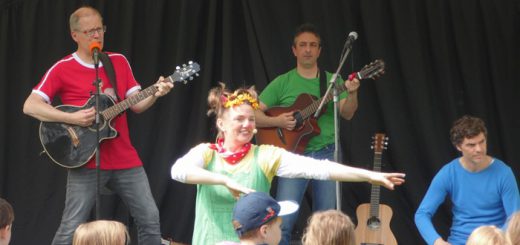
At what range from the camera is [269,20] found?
6688 millimetres

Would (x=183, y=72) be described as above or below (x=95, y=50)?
below

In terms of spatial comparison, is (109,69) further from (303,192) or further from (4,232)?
(4,232)

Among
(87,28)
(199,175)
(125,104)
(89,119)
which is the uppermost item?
(87,28)

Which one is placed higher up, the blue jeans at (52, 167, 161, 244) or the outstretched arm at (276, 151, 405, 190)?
the outstretched arm at (276, 151, 405, 190)

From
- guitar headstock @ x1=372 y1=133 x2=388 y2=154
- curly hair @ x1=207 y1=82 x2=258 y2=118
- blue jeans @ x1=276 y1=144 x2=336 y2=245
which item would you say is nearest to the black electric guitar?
curly hair @ x1=207 y1=82 x2=258 y2=118

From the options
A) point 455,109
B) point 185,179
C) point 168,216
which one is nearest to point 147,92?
point 185,179

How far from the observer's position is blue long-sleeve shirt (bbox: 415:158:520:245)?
5121mm

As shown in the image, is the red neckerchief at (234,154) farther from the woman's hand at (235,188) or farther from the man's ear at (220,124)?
Answer: the woman's hand at (235,188)

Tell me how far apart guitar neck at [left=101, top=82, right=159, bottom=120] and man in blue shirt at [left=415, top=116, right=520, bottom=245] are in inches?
76.5

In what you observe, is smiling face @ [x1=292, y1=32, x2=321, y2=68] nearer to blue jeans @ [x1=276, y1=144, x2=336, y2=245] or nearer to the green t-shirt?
the green t-shirt

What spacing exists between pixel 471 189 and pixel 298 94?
1468 mm

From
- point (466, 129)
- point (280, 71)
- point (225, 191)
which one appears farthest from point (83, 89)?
point (466, 129)

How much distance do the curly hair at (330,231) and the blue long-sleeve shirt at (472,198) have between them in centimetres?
185

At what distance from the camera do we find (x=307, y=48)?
5941 millimetres
